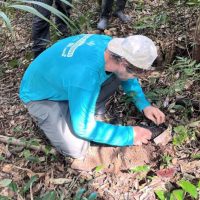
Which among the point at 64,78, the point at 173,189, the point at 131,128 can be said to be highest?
the point at 64,78

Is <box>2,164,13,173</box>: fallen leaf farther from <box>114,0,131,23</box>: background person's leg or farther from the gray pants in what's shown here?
<box>114,0,131,23</box>: background person's leg

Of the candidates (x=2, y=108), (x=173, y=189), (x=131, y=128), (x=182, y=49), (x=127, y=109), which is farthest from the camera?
(x=2, y=108)

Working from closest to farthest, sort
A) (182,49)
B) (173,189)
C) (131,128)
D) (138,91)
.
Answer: (173,189) → (131,128) → (138,91) → (182,49)

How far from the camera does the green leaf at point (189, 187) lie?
2305 millimetres

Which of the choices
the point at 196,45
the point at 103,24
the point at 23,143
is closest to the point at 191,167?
the point at 196,45

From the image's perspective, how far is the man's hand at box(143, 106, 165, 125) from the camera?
2.91m

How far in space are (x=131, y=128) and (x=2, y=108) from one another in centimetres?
169

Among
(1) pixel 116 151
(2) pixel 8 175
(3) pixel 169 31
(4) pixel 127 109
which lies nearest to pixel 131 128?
(1) pixel 116 151

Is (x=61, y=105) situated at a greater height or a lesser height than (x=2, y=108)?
greater

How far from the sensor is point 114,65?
8.31ft

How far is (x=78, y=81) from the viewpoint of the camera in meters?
2.46

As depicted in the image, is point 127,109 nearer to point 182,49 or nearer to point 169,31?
point 182,49

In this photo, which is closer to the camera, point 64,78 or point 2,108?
point 64,78

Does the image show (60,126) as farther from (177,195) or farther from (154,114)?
A: (177,195)
